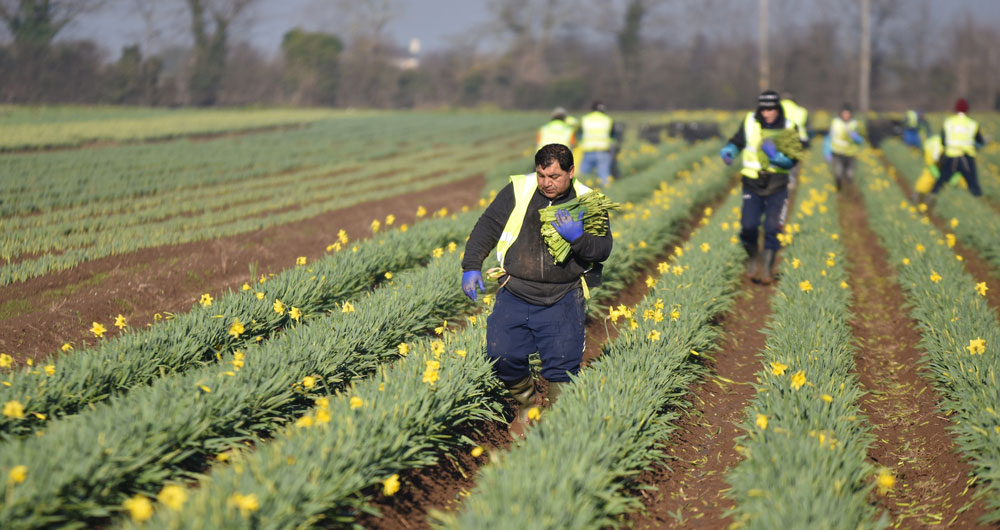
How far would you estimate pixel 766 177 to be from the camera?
8.31 meters

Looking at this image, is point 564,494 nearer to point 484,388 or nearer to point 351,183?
point 484,388

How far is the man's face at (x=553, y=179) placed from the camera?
4.32m

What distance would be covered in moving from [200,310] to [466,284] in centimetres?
209

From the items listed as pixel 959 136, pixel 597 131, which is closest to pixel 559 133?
pixel 597 131

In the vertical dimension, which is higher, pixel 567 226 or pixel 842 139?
pixel 567 226

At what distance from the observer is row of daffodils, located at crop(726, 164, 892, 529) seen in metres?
3.36

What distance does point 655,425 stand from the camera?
14.1 ft

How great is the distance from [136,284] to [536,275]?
4.87 metres

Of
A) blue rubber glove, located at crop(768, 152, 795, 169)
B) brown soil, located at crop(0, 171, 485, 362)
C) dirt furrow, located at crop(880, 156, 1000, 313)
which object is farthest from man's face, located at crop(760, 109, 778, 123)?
brown soil, located at crop(0, 171, 485, 362)

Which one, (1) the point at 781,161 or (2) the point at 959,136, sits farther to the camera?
(2) the point at 959,136

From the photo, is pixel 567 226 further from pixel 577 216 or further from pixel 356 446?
pixel 356 446

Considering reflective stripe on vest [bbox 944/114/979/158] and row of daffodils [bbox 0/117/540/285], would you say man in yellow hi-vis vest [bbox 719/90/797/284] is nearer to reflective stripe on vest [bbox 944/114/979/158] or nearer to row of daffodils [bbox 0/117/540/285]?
reflective stripe on vest [bbox 944/114/979/158]

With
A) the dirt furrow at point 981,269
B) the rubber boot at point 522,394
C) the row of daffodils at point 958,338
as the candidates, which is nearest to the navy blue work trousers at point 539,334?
the rubber boot at point 522,394

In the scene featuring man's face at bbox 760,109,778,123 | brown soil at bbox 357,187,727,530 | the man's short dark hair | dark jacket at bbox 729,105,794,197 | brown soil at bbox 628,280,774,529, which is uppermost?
man's face at bbox 760,109,778,123
